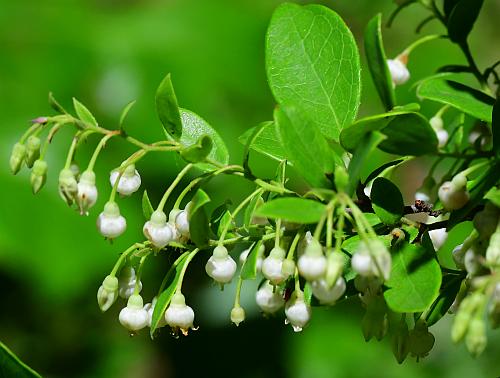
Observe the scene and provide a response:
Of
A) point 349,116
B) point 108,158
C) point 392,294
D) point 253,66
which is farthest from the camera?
point 253,66

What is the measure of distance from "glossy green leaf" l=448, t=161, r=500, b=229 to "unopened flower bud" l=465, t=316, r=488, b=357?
0.62 feet

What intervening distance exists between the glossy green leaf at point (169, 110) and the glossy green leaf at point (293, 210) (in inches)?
8.2

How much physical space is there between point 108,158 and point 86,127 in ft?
7.27

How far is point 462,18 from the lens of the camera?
3.92ft

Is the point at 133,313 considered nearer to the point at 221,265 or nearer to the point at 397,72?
the point at 221,265

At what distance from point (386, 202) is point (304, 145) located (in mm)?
150

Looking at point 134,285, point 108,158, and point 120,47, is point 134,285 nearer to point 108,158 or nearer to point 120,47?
point 108,158

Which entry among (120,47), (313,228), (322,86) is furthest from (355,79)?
(120,47)

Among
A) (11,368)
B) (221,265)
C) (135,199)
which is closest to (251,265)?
(221,265)

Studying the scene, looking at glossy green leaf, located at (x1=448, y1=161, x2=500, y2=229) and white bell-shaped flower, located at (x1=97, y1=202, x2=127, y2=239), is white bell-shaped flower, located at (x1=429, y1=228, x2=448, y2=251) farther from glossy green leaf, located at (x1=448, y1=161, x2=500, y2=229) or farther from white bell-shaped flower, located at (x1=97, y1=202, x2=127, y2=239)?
white bell-shaped flower, located at (x1=97, y1=202, x2=127, y2=239)

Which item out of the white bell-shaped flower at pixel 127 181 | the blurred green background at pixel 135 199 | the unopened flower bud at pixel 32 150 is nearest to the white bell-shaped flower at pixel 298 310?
the white bell-shaped flower at pixel 127 181

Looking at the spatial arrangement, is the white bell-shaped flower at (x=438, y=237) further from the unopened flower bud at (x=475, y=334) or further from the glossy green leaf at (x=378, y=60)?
the unopened flower bud at (x=475, y=334)

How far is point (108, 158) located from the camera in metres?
3.14

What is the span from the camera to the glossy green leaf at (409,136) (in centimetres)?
92
